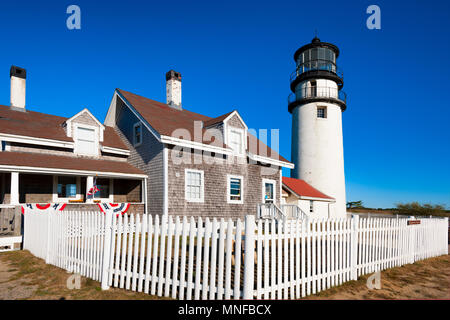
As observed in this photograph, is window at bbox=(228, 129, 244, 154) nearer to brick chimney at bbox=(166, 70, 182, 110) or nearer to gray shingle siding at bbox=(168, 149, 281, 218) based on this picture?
gray shingle siding at bbox=(168, 149, 281, 218)

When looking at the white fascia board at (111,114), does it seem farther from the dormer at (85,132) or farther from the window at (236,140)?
the window at (236,140)

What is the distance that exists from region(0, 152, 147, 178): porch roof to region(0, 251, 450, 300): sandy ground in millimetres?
4734

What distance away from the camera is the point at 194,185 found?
600 inches

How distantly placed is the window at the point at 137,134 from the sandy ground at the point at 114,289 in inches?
351

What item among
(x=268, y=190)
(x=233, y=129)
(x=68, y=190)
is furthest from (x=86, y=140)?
(x=268, y=190)

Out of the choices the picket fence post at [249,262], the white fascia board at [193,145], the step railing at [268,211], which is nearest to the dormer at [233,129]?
the white fascia board at [193,145]

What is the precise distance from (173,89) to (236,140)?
21.4ft

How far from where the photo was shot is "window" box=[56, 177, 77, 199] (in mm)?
15336

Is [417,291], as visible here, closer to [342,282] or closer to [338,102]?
[342,282]

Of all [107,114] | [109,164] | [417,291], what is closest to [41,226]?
[109,164]

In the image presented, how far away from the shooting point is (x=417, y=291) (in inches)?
249

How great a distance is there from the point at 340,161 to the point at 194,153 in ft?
50.8

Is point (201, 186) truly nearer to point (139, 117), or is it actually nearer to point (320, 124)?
point (139, 117)

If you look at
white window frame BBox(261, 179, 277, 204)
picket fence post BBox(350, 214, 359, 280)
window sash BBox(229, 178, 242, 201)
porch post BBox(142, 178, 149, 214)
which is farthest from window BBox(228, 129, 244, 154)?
picket fence post BBox(350, 214, 359, 280)
